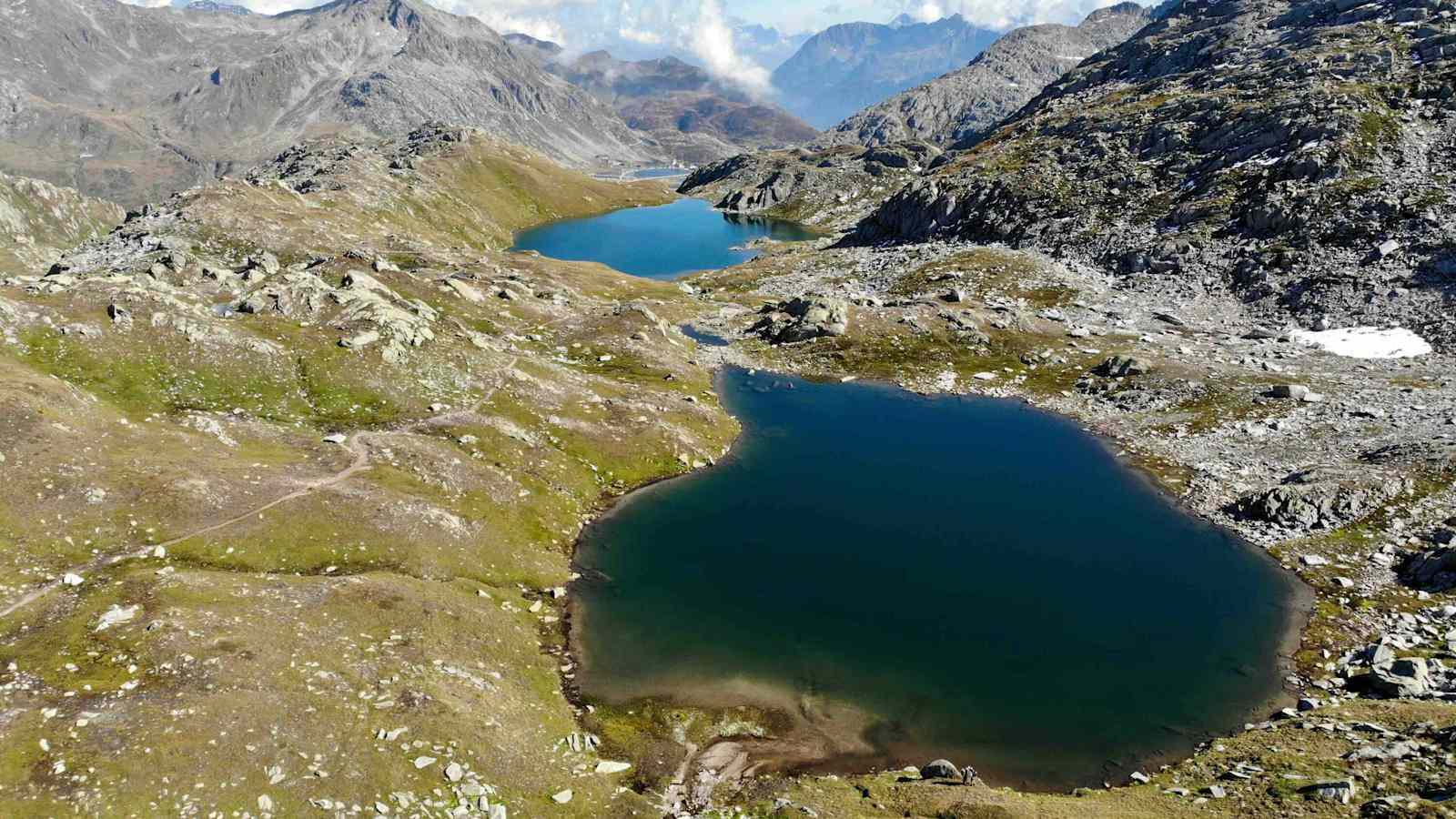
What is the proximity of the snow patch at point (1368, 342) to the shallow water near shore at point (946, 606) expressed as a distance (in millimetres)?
38543

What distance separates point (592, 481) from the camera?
63281 mm

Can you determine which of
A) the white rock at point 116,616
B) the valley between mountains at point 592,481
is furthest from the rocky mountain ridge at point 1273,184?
the white rock at point 116,616

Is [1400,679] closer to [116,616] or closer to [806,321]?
[116,616]

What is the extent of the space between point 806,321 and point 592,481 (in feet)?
171

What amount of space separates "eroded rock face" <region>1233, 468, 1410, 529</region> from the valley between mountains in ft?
1.38

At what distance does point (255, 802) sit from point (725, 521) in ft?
123

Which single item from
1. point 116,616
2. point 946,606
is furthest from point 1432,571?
point 116,616

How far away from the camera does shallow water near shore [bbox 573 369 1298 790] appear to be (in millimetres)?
39000

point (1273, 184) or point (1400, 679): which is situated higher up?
point (1273, 184)

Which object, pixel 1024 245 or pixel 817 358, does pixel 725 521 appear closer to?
pixel 817 358

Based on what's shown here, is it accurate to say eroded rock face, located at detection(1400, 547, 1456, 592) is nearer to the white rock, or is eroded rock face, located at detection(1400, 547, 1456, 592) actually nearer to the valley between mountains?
the valley between mountains

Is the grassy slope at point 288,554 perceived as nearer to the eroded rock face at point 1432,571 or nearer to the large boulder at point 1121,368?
the large boulder at point 1121,368

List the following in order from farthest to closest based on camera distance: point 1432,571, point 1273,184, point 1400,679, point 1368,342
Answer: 1. point 1273,184
2. point 1368,342
3. point 1432,571
4. point 1400,679

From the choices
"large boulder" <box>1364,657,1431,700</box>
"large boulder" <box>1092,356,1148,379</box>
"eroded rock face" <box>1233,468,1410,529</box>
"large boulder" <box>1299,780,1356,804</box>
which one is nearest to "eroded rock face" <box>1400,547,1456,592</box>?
"eroded rock face" <box>1233,468,1410,529</box>
